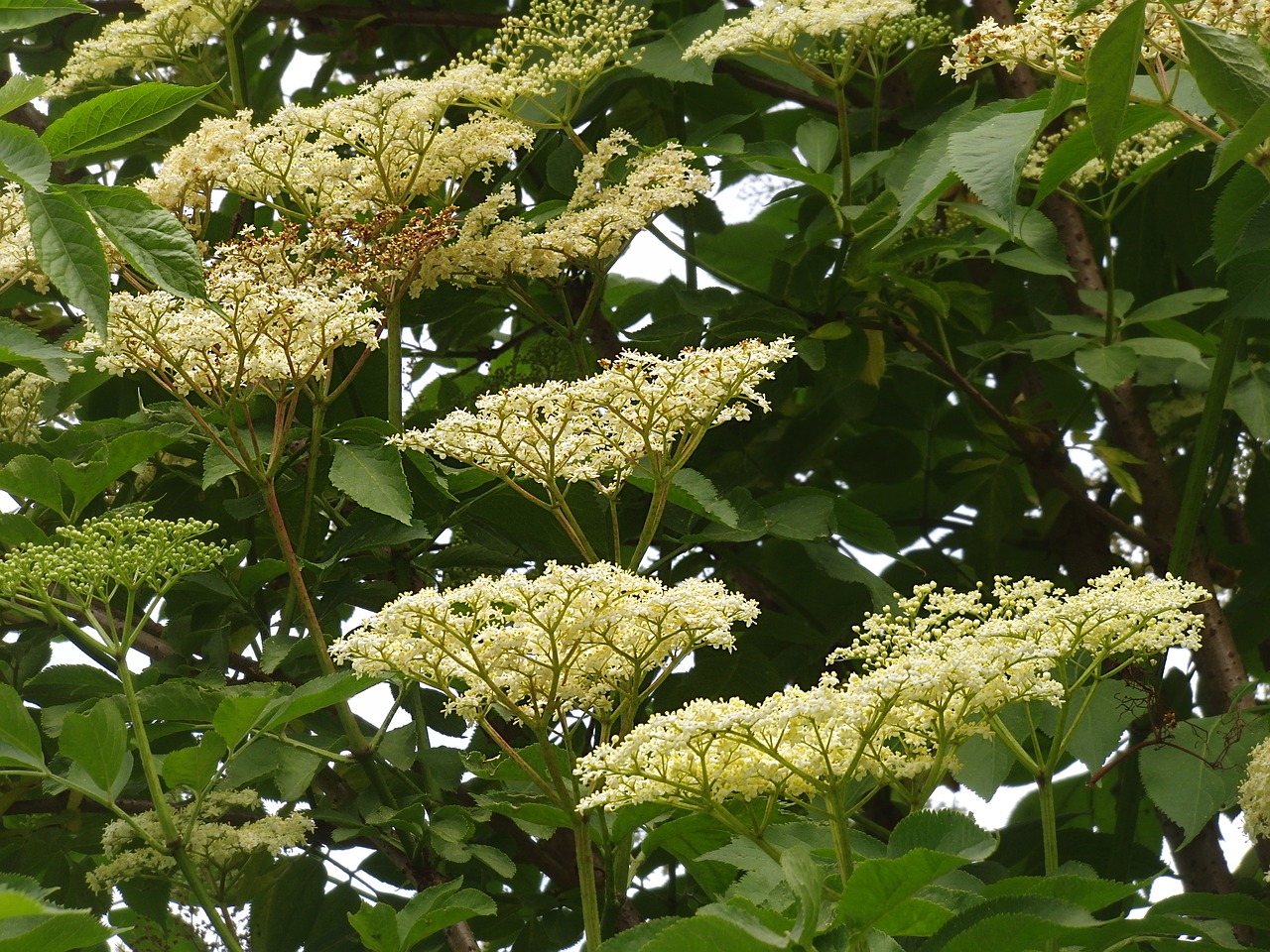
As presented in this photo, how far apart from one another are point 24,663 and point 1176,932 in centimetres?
129

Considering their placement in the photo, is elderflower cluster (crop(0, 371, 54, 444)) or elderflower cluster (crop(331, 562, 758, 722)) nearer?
elderflower cluster (crop(331, 562, 758, 722))

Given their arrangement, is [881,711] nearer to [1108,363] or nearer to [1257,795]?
[1257,795]

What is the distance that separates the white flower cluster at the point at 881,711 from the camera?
100 cm

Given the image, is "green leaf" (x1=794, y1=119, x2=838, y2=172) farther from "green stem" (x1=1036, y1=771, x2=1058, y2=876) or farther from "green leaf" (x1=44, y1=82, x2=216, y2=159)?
"green stem" (x1=1036, y1=771, x2=1058, y2=876)

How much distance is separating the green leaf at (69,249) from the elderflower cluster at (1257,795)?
1096mm

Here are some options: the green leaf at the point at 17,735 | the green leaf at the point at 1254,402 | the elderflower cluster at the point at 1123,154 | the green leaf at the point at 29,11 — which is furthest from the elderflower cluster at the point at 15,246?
the green leaf at the point at 1254,402

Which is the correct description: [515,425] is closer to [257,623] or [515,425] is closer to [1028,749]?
[257,623]

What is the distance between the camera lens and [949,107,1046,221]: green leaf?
3.96 feet

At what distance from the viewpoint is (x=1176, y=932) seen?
114 cm

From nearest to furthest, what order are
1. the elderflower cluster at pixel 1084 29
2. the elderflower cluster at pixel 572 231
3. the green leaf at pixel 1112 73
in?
the green leaf at pixel 1112 73, the elderflower cluster at pixel 1084 29, the elderflower cluster at pixel 572 231

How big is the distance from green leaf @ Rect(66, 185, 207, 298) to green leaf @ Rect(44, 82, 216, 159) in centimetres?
5

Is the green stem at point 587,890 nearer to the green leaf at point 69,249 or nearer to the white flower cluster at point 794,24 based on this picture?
the green leaf at point 69,249

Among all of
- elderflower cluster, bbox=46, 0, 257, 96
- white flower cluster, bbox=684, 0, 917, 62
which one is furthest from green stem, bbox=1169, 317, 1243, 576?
elderflower cluster, bbox=46, 0, 257, 96

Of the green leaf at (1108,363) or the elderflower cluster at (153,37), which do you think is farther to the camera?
the elderflower cluster at (153,37)
